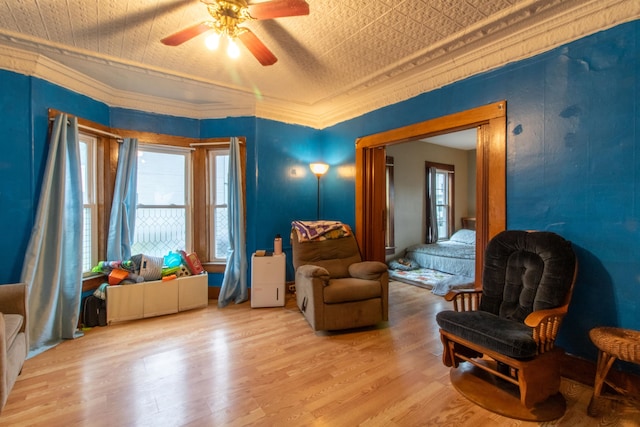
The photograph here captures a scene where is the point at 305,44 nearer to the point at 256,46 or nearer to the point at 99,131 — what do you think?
the point at 256,46

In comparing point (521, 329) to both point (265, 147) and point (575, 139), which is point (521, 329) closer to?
point (575, 139)

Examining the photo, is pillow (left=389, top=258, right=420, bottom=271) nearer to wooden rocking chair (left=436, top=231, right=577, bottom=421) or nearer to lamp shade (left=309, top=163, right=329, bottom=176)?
lamp shade (left=309, top=163, right=329, bottom=176)

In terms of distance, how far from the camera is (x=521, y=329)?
6.08ft

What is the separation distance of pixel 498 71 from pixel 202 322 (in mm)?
3691

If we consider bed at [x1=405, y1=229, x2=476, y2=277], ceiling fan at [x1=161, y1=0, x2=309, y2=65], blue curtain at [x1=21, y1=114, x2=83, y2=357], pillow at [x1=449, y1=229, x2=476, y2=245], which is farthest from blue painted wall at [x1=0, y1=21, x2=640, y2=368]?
pillow at [x1=449, y1=229, x2=476, y2=245]

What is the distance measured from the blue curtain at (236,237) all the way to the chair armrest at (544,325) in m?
3.03

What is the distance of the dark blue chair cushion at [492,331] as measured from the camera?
1704mm

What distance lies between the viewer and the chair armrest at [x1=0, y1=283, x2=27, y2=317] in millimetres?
2129

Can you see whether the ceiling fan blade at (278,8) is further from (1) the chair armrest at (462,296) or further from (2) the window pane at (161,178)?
(2) the window pane at (161,178)

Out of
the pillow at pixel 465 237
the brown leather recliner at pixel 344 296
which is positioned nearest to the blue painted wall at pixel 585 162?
the brown leather recliner at pixel 344 296

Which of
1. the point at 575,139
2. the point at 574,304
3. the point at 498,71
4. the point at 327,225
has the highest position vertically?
the point at 498,71

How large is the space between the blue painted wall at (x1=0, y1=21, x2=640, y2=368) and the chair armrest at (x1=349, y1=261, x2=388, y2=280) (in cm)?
121

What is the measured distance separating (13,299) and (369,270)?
2871 mm

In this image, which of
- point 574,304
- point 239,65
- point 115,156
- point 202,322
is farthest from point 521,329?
point 115,156
